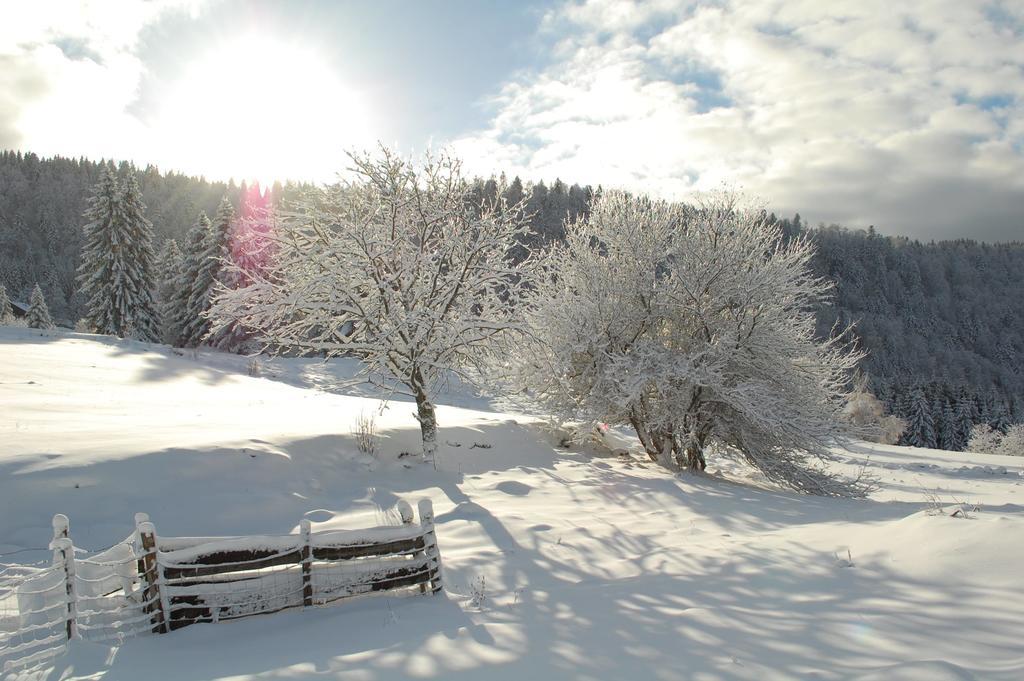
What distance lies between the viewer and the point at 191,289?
39.3 m

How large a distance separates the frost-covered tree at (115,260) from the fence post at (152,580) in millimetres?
37799

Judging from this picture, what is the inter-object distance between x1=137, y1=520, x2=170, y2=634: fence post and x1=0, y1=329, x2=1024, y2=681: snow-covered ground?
19cm

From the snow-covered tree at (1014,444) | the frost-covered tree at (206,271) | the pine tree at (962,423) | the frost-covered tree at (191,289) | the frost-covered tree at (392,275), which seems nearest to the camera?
the frost-covered tree at (392,275)

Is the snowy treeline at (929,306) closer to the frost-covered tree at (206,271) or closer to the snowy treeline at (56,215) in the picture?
the frost-covered tree at (206,271)

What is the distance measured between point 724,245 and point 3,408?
15.5 meters

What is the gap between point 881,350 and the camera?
13188 cm

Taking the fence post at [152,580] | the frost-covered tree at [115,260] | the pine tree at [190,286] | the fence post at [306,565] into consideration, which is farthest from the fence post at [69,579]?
the frost-covered tree at [115,260]

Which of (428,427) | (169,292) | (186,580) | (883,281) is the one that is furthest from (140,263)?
(883,281)

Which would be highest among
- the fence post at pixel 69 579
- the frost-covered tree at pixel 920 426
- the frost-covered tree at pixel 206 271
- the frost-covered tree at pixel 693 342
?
the frost-covered tree at pixel 206 271

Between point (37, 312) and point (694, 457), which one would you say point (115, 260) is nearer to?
point (37, 312)

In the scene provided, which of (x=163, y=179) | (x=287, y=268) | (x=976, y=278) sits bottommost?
(x=287, y=268)

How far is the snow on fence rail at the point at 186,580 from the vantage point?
14.9ft

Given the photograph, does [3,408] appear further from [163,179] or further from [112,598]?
[163,179]

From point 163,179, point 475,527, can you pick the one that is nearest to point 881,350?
point 475,527
